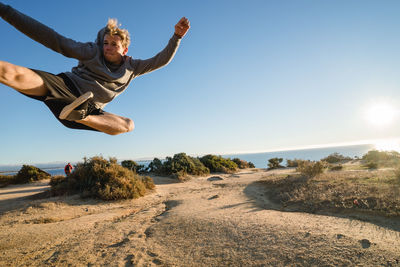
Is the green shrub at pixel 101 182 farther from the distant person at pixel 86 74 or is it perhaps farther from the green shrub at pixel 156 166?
the green shrub at pixel 156 166

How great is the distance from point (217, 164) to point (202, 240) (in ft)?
46.9

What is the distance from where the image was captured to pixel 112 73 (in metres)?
3.01

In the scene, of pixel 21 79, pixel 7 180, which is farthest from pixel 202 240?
pixel 7 180

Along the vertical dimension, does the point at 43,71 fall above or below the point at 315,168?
above

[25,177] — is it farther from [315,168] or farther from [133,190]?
[315,168]

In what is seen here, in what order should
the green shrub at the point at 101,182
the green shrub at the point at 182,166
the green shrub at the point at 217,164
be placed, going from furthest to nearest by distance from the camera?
the green shrub at the point at 217,164 < the green shrub at the point at 182,166 < the green shrub at the point at 101,182

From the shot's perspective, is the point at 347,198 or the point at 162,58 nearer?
the point at 162,58

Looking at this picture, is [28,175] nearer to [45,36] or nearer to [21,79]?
[45,36]

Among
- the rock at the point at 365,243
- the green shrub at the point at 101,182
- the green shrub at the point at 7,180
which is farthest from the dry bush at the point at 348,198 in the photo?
the green shrub at the point at 7,180

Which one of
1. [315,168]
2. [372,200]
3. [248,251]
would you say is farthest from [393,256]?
[315,168]

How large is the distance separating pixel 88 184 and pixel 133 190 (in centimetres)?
165

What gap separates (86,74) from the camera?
2.87 metres

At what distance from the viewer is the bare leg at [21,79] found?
1.90 metres

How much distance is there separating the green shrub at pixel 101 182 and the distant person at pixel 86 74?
4.33m
